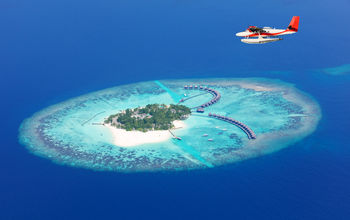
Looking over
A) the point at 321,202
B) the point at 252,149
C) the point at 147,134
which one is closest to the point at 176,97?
the point at 147,134

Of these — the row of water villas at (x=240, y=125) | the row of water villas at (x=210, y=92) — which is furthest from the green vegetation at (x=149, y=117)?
the row of water villas at (x=240, y=125)

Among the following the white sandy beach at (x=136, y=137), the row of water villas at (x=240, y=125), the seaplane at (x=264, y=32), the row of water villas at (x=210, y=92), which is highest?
the seaplane at (x=264, y=32)

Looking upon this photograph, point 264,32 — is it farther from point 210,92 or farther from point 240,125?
point 210,92

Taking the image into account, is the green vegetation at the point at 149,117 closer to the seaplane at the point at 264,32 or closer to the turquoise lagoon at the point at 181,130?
the turquoise lagoon at the point at 181,130

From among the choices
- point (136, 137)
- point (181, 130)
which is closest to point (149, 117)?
point (136, 137)

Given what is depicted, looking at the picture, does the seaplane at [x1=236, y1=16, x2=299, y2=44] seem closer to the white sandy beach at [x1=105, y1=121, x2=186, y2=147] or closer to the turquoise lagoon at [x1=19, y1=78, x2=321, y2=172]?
the turquoise lagoon at [x1=19, y1=78, x2=321, y2=172]

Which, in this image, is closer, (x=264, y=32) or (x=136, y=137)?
(x=264, y=32)
